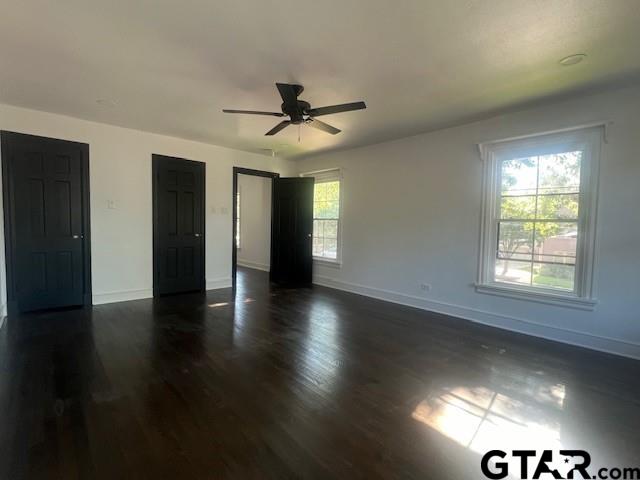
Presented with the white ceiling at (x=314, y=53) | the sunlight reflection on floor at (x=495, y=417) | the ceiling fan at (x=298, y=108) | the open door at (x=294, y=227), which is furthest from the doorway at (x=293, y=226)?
the sunlight reflection on floor at (x=495, y=417)

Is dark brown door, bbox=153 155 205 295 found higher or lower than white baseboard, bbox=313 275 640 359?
higher

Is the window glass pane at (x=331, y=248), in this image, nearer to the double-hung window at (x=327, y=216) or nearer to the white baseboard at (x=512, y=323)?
the double-hung window at (x=327, y=216)

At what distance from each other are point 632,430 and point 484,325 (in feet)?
6.75

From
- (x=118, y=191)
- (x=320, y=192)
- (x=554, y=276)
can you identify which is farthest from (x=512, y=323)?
(x=118, y=191)

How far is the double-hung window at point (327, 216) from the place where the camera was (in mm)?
6129

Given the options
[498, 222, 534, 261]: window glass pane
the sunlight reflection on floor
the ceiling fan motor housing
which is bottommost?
the sunlight reflection on floor

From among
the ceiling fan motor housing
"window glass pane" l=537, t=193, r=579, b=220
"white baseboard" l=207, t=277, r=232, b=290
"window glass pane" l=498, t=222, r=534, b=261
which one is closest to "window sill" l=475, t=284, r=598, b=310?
"window glass pane" l=498, t=222, r=534, b=261

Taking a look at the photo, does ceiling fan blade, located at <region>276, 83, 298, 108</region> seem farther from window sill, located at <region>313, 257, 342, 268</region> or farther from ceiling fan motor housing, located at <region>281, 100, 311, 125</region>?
window sill, located at <region>313, 257, 342, 268</region>

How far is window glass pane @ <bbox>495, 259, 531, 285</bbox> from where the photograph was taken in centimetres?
381

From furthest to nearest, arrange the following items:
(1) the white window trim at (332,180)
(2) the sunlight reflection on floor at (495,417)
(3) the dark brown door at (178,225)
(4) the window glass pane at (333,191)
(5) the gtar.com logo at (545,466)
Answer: (4) the window glass pane at (333,191), (1) the white window trim at (332,180), (3) the dark brown door at (178,225), (2) the sunlight reflection on floor at (495,417), (5) the gtar.com logo at (545,466)

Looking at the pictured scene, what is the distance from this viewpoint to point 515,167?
3.88m

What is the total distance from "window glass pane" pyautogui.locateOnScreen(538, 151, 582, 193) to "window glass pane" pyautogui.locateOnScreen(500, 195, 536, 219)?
167 millimetres

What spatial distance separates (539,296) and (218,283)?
4.89m

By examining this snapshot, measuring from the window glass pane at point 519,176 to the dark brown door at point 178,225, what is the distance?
4.61 metres
